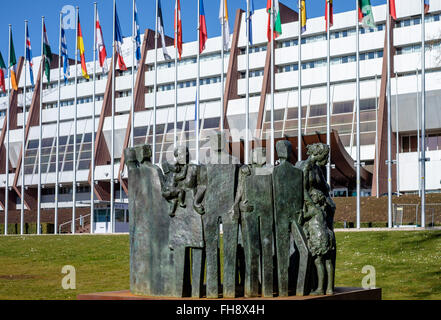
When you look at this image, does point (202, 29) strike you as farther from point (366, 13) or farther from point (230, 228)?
point (230, 228)

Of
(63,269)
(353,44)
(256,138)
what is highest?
(353,44)

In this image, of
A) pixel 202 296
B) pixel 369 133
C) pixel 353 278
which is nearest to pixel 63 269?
pixel 353 278

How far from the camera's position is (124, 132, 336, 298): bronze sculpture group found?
1027 cm

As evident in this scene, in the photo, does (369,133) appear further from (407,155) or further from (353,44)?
(353,44)

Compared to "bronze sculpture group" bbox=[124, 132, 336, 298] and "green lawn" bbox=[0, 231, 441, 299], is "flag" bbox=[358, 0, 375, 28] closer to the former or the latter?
"green lawn" bbox=[0, 231, 441, 299]

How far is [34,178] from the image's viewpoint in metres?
60.9

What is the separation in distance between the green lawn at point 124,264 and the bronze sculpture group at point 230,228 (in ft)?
18.2

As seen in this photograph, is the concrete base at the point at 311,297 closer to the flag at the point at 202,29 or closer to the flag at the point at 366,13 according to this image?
the flag at the point at 366,13

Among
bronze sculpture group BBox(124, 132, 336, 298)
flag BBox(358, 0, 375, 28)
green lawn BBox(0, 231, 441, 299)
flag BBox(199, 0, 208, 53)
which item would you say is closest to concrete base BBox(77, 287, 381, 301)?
bronze sculpture group BBox(124, 132, 336, 298)

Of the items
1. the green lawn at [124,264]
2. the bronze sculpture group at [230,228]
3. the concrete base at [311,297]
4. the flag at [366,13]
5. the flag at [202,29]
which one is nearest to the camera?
the concrete base at [311,297]

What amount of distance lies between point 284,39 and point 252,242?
4447 cm

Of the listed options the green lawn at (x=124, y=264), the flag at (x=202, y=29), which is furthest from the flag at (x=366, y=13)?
the green lawn at (x=124, y=264)

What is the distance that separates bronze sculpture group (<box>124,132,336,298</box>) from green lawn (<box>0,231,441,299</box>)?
555 centimetres

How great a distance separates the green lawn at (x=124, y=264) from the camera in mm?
16219
